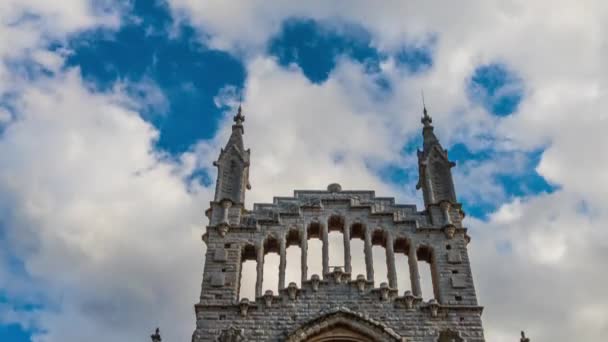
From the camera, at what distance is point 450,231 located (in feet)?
88.4

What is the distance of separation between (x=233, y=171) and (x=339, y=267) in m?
6.79

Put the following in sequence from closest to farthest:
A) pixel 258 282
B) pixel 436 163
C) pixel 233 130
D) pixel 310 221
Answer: pixel 258 282
pixel 310 221
pixel 436 163
pixel 233 130

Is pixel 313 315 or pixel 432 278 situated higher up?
pixel 432 278

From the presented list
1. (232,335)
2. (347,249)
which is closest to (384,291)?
(347,249)

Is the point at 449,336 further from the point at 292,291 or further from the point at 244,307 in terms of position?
the point at 244,307

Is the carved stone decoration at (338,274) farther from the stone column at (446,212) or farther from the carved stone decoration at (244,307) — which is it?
the stone column at (446,212)

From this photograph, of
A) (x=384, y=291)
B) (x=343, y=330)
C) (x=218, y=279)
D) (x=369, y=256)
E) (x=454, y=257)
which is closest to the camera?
(x=343, y=330)

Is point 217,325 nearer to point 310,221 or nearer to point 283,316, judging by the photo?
point 283,316

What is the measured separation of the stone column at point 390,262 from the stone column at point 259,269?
4.70 m

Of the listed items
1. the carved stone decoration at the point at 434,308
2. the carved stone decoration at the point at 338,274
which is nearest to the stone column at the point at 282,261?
the carved stone decoration at the point at 338,274

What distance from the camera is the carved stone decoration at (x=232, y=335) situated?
23697 millimetres

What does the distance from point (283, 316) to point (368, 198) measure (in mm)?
6616

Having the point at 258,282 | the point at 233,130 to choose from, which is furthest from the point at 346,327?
the point at 233,130

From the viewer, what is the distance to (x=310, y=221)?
27.7m
